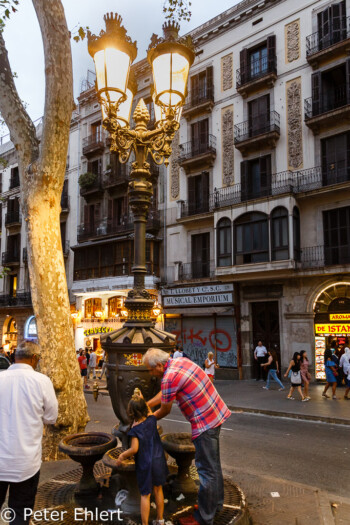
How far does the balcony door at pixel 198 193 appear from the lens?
869 inches

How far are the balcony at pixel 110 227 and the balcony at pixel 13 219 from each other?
29.5ft

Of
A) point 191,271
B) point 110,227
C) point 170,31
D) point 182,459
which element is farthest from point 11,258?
point 182,459

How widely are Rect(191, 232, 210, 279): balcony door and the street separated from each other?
1093cm

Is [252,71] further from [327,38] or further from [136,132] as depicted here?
[136,132]

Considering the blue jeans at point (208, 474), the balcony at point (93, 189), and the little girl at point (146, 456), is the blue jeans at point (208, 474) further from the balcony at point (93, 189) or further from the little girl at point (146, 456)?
the balcony at point (93, 189)

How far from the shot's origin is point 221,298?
20109 millimetres

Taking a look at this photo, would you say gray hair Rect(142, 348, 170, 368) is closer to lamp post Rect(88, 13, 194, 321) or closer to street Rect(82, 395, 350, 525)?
lamp post Rect(88, 13, 194, 321)

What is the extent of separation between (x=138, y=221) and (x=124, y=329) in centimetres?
137

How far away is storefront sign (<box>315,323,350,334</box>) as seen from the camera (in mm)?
Result: 17203

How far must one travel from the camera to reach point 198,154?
22000mm

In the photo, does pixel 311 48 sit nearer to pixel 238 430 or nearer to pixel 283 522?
pixel 238 430

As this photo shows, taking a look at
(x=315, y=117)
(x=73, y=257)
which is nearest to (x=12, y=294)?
(x=73, y=257)

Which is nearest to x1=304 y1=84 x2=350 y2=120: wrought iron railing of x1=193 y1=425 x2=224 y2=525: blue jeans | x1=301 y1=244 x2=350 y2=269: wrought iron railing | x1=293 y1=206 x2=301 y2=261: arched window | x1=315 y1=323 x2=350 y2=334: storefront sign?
x1=293 y1=206 x2=301 y2=261: arched window

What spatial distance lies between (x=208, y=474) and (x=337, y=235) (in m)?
15.6
